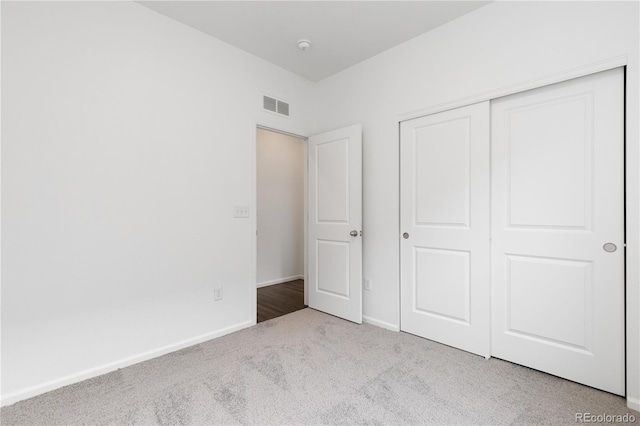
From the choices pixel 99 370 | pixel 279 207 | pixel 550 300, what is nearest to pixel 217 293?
pixel 99 370

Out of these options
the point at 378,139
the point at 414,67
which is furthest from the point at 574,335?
the point at 414,67

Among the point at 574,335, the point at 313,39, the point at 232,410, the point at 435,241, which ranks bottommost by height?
the point at 232,410

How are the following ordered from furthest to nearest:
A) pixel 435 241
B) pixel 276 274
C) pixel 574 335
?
1. pixel 276 274
2. pixel 435 241
3. pixel 574 335

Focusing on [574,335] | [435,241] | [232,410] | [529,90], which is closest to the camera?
[232,410]

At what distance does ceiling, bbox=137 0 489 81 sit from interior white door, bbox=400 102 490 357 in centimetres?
77

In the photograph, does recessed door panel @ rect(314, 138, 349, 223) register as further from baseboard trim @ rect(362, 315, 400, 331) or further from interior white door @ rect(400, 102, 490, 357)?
baseboard trim @ rect(362, 315, 400, 331)

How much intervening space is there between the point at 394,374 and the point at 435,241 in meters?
1.11

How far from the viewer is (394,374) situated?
207 cm

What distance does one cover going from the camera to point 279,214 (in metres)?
4.88

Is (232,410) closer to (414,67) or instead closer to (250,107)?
(250,107)

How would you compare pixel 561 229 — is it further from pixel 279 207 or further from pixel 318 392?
pixel 279 207

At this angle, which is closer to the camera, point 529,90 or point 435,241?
point 529,90

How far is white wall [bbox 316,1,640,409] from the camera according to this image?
5.72 feet

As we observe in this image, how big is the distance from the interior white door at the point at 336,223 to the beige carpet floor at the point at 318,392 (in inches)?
28.9
